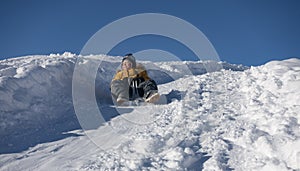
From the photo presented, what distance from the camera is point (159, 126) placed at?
7062 mm

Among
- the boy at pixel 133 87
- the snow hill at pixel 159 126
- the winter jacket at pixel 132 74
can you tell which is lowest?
the snow hill at pixel 159 126

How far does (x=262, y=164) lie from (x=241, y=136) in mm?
1131

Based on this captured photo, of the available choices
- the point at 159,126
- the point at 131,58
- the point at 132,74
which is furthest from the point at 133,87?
the point at 159,126

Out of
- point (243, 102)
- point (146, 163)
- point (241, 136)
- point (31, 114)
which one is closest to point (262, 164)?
point (241, 136)

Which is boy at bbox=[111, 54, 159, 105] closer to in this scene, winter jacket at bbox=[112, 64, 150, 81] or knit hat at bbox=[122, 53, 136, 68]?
winter jacket at bbox=[112, 64, 150, 81]

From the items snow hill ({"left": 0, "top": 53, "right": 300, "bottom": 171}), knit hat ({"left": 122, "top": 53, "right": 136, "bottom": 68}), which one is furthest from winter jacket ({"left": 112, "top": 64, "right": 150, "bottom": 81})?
snow hill ({"left": 0, "top": 53, "right": 300, "bottom": 171})

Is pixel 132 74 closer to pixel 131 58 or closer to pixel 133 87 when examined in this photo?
pixel 133 87

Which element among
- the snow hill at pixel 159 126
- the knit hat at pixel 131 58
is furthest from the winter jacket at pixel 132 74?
the snow hill at pixel 159 126

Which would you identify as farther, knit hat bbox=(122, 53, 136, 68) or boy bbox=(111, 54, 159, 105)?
knit hat bbox=(122, 53, 136, 68)

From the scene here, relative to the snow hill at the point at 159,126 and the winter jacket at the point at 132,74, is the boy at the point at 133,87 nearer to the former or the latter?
the winter jacket at the point at 132,74

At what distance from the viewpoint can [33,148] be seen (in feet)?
20.9

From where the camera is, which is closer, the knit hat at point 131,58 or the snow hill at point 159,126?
the snow hill at point 159,126

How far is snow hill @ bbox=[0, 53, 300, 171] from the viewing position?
541cm

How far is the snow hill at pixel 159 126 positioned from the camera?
541 cm
